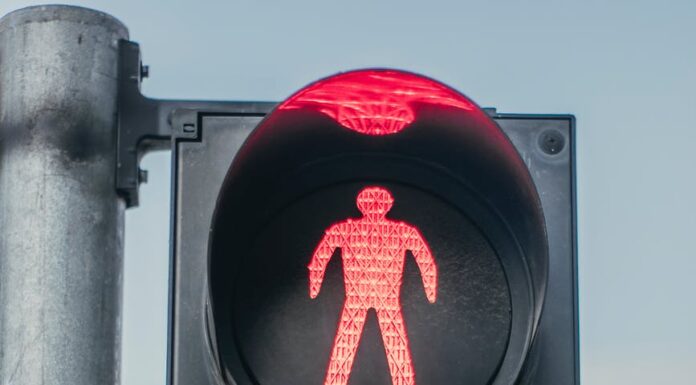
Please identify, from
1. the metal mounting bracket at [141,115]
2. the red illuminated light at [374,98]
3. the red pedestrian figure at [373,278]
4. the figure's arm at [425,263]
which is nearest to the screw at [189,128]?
the metal mounting bracket at [141,115]

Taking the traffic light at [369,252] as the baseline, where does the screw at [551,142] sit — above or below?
above

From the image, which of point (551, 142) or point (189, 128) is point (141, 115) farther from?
point (551, 142)

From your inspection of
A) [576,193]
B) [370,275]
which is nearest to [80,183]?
[370,275]

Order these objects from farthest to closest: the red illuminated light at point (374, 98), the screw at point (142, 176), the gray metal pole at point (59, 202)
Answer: the screw at point (142, 176)
the gray metal pole at point (59, 202)
the red illuminated light at point (374, 98)

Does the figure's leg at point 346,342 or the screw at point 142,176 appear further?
the screw at point 142,176

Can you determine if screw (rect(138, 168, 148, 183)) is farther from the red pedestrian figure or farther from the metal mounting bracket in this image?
the red pedestrian figure

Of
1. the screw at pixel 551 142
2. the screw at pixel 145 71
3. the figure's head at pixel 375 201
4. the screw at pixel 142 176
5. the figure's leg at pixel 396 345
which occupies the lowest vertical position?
the figure's leg at pixel 396 345

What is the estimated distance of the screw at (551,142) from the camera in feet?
10.2

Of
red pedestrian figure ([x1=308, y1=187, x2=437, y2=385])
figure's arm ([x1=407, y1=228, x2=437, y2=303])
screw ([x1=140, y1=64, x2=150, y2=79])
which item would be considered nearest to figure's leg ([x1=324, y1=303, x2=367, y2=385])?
red pedestrian figure ([x1=308, y1=187, x2=437, y2=385])

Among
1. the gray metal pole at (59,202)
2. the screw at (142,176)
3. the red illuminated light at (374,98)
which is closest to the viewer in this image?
the red illuminated light at (374,98)

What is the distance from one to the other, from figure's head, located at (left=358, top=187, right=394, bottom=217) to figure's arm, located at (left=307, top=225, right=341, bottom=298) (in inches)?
2.5

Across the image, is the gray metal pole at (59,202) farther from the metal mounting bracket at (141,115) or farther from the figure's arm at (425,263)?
the figure's arm at (425,263)

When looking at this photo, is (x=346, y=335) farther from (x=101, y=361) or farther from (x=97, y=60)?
(x=97, y=60)

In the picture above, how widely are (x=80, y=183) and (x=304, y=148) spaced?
1.34 feet
